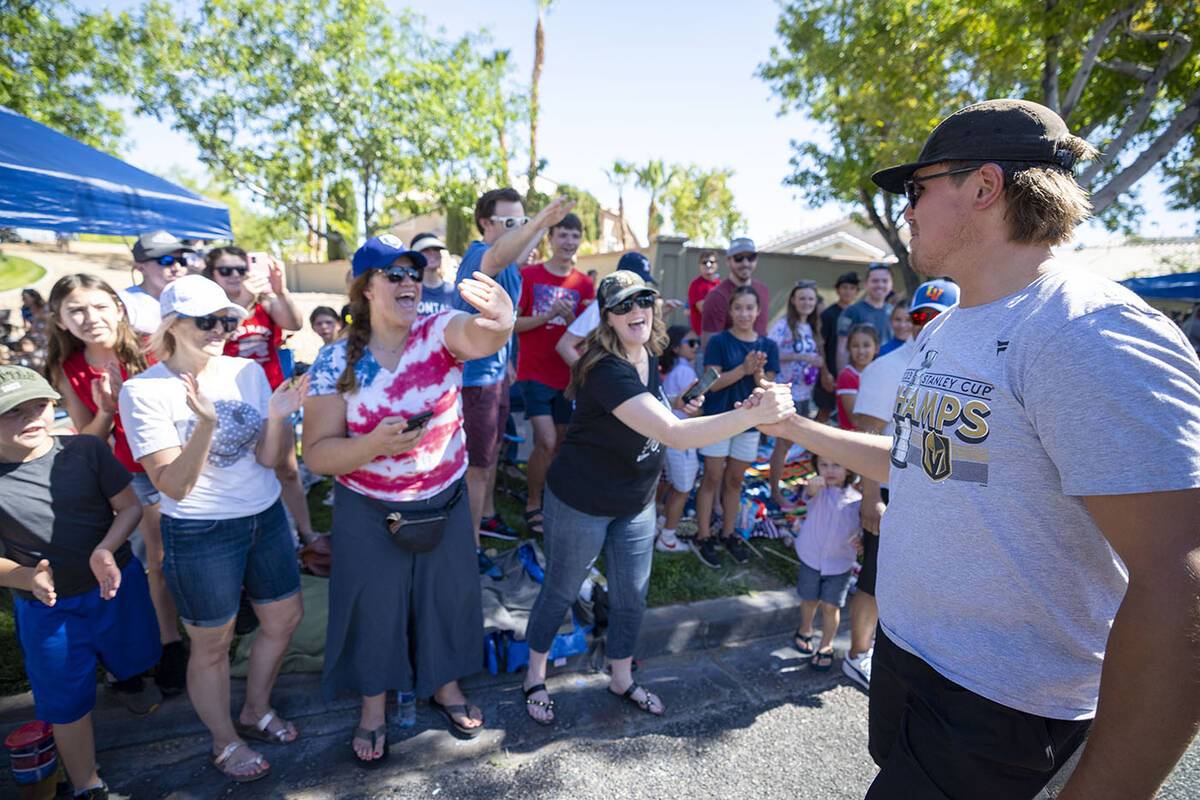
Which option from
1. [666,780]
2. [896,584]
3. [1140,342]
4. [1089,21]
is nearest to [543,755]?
[666,780]

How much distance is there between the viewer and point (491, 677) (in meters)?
3.31

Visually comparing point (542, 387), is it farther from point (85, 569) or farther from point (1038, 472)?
point (1038, 472)

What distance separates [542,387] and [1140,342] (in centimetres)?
397

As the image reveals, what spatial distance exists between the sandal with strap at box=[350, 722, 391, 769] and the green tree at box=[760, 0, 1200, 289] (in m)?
7.11

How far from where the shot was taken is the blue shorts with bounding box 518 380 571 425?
15.6ft

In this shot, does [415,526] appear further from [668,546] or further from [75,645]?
[668,546]

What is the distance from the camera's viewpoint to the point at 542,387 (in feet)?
15.6

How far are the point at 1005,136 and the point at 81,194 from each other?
19.2 ft

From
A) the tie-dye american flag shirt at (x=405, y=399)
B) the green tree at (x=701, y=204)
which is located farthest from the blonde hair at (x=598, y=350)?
the green tree at (x=701, y=204)

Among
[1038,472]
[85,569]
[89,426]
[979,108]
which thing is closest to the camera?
[1038,472]

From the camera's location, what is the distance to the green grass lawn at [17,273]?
4.43 metres

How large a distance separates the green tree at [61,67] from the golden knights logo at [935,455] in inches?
647

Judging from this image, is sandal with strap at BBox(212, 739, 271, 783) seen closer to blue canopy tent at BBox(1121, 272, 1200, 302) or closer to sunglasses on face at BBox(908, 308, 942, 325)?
sunglasses on face at BBox(908, 308, 942, 325)

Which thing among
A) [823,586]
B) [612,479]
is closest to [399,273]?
[612,479]
